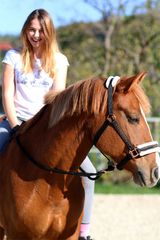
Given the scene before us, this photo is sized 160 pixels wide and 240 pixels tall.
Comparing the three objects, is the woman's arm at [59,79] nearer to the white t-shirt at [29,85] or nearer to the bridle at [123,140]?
the white t-shirt at [29,85]

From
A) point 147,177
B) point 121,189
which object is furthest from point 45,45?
point 121,189

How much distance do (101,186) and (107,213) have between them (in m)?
3.19

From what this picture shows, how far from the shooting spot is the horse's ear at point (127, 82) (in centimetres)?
378

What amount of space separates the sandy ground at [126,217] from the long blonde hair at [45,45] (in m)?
3.39

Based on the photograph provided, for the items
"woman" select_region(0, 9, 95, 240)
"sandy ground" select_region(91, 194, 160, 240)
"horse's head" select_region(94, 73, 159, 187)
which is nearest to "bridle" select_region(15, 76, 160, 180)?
"horse's head" select_region(94, 73, 159, 187)

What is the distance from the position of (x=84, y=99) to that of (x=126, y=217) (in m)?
5.28

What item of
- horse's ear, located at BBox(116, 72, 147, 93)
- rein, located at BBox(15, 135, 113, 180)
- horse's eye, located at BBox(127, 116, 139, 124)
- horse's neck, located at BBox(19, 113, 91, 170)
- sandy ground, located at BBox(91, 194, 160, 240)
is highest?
horse's ear, located at BBox(116, 72, 147, 93)

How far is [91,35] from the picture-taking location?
1928cm

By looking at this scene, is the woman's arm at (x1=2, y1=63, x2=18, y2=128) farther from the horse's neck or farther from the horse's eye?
the horse's eye

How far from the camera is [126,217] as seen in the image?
29.0 feet

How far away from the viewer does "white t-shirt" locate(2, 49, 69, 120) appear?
15.1 ft

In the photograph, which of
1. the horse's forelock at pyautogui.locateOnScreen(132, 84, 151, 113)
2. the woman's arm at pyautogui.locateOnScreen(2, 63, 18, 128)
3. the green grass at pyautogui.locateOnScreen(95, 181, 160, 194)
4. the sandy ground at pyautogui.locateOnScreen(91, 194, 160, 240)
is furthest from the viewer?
the green grass at pyautogui.locateOnScreen(95, 181, 160, 194)

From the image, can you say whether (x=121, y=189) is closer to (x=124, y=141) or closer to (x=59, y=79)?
(x=59, y=79)

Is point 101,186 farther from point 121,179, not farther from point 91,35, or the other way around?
point 91,35
